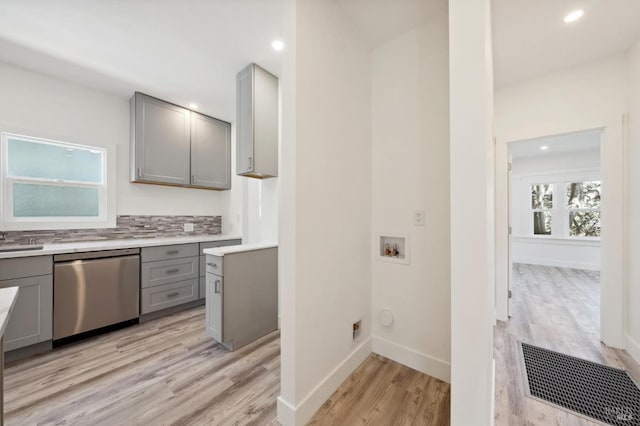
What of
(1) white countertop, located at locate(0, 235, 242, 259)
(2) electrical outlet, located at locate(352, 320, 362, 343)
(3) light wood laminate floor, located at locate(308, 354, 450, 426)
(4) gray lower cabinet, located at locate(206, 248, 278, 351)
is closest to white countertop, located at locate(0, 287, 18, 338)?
(4) gray lower cabinet, located at locate(206, 248, 278, 351)

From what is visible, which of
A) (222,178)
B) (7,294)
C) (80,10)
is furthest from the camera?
(222,178)

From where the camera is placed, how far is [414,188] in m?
1.91

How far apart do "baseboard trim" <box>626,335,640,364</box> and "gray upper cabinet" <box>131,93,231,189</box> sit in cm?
461

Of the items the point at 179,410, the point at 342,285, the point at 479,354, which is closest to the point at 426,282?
the point at 342,285

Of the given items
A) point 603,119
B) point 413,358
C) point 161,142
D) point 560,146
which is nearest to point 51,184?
Result: point 161,142

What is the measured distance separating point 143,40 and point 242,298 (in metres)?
2.36

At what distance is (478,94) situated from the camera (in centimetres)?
110

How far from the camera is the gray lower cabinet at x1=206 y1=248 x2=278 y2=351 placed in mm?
2113

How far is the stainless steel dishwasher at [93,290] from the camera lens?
2168mm

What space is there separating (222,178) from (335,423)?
3.23 m

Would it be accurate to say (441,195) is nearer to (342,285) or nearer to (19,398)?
(342,285)

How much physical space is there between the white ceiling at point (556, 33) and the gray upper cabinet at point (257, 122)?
1950mm

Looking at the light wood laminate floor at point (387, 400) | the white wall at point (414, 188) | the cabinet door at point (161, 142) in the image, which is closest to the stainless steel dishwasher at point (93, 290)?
the cabinet door at point (161, 142)

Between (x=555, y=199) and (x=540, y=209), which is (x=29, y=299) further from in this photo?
(x=555, y=199)
